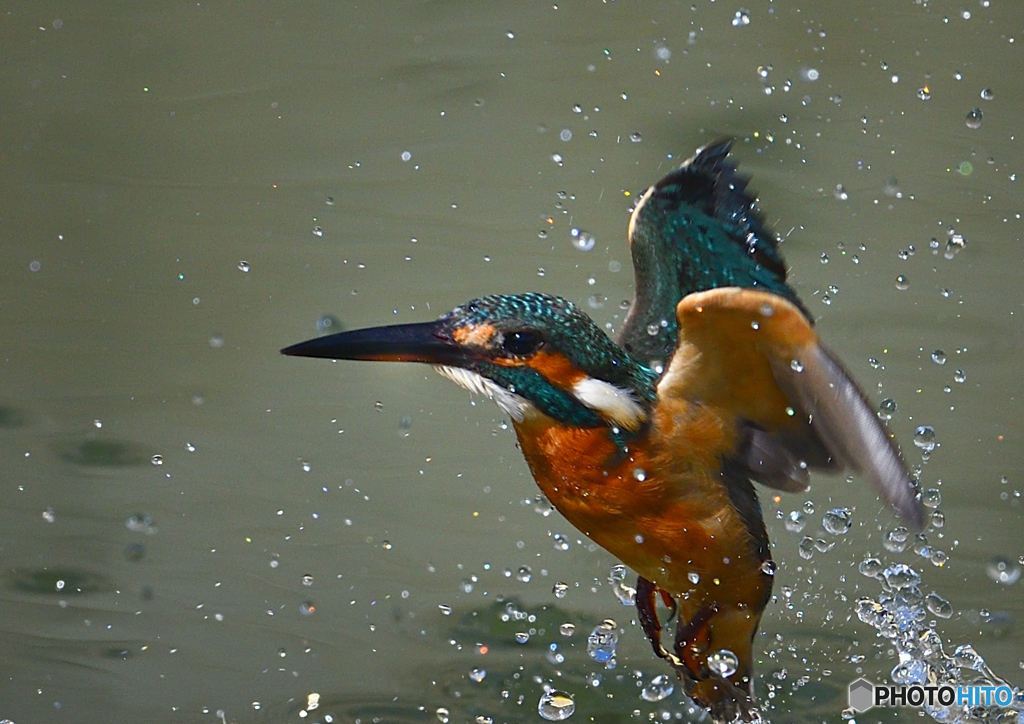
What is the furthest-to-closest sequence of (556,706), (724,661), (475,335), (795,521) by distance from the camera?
1. (795,521)
2. (556,706)
3. (724,661)
4. (475,335)

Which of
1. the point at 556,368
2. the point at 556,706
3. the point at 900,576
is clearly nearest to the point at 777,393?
the point at 556,368

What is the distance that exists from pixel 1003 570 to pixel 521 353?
109cm

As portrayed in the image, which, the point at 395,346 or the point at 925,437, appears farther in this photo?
the point at 925,437

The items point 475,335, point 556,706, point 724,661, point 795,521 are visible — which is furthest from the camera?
point 795,521

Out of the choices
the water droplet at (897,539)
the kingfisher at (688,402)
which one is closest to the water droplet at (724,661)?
the kingfisher at (688,402)

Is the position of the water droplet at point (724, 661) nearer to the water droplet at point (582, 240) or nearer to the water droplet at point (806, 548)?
the water droplet at point (806, 548)

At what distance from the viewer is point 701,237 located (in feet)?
4.12

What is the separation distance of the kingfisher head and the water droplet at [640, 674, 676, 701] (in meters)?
0.63

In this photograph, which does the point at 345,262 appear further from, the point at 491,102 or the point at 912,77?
the point at 912,77

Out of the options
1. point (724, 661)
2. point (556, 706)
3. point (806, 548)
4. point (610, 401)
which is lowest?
point (556, 706)

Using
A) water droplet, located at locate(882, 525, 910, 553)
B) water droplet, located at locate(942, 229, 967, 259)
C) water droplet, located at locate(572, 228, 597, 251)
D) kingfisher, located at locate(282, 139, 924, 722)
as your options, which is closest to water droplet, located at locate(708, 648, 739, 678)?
kingfisher, located at locate(282, 139, 924, 722)

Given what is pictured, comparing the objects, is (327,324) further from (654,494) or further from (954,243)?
(954,243)

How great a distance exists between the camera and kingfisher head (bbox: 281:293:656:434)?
1.06m

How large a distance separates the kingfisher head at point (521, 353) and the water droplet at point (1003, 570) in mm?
961
